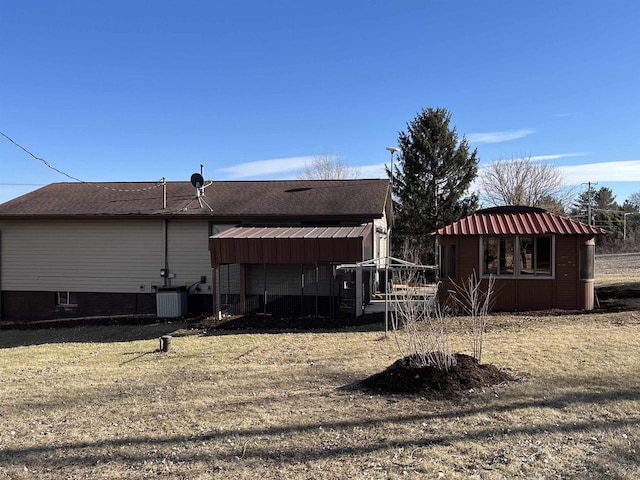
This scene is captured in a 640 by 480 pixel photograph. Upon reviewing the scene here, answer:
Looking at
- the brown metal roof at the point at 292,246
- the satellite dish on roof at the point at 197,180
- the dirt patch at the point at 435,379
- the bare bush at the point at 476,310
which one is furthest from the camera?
the satellite dish on roof at the point at 197,180

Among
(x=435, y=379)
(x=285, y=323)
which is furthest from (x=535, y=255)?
(x=435, y=379)

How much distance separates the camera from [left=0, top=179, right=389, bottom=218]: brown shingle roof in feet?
51.5

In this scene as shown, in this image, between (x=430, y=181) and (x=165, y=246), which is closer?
(x=165, y=246)

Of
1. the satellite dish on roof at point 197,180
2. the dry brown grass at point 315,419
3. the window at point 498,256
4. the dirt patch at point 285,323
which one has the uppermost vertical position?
the satellite dish on roof at point 197,180

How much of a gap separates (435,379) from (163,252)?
492 inches

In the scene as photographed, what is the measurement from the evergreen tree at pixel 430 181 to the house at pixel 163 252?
1086cm

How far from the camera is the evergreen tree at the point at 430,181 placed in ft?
92.8

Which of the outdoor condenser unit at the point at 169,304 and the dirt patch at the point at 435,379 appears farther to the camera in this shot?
the outdoor condenser unit at the point at 169,304

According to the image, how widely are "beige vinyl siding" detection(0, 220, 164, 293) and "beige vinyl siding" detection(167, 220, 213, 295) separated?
47 centimetres

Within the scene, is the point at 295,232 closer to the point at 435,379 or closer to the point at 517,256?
the point at 517,256

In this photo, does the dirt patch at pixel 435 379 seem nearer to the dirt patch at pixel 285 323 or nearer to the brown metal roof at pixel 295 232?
the dirt patch at pixel 285 323

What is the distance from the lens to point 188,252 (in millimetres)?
16188

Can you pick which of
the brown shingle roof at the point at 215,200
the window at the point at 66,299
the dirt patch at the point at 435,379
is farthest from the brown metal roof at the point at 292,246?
the window at the point at 66,299

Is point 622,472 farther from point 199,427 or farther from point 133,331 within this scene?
point 133,331
